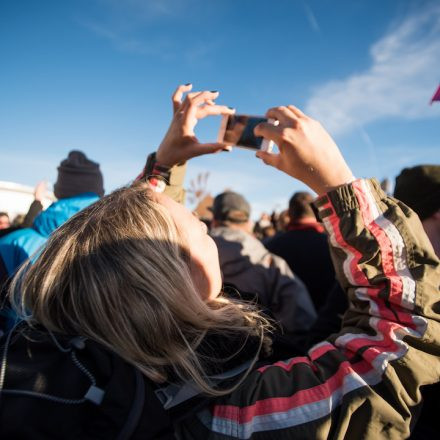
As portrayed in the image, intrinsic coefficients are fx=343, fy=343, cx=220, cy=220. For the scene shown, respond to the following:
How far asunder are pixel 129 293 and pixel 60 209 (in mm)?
1572

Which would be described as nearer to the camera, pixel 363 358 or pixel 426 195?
pixel 363 358

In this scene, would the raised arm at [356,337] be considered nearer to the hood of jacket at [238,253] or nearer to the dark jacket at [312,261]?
the hood of jacket at [238,253]

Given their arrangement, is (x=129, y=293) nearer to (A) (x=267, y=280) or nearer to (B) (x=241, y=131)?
(B) (x=241, y=131)

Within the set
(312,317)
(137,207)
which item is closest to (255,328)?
(137,207)

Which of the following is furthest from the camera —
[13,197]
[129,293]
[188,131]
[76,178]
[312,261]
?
[13,197]

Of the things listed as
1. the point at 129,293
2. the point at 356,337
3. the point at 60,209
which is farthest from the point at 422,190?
the point at 60,209

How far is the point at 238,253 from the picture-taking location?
258 cm

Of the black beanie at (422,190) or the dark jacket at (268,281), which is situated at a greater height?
the black beanie at (422,190)

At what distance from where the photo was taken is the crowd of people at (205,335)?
81 centimetres

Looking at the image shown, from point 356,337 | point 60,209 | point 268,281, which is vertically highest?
point 60,209

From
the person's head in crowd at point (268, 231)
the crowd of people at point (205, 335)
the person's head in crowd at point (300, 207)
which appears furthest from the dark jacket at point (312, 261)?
the person's head in crowd at point (268, 231)

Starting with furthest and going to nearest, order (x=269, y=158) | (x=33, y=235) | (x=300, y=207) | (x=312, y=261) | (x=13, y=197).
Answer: (x=13, y=197) → (x=300, y=207) → (x=312, y=261) → (x=33, y=235) → (x=269, y=158)

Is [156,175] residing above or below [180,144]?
below

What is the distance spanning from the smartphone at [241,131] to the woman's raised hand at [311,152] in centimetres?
31
